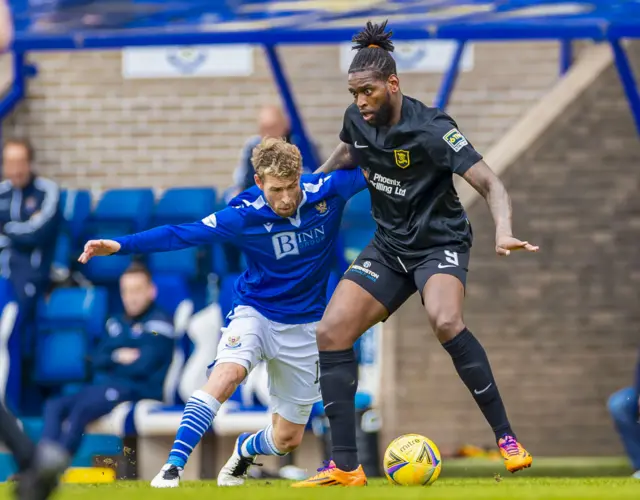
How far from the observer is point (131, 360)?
1016 centimetres

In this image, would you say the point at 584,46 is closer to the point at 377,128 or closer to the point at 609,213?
the point at 609,213

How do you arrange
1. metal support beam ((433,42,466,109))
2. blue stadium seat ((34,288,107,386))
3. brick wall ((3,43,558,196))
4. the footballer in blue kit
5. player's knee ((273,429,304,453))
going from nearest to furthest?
the footballer in blue kit, player's knee ((273,429,304,453)), metal support beam ((433,42,466,109)), blue stadium seat ((34,288,107,386)), brick wall ((3,43,558,196))

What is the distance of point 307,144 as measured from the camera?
10.4 meters

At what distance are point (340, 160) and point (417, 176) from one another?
2.02ft

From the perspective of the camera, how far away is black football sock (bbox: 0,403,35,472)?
465 centimetres

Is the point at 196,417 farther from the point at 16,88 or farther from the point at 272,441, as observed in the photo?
the point at 16,88

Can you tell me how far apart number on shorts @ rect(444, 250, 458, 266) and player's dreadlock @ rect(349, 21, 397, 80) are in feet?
2.87

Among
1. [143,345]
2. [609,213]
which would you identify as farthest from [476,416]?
[143,345]

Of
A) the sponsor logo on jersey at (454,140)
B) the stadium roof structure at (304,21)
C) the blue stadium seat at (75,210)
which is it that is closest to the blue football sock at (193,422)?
the sponsor logo on jersey at (454,140)

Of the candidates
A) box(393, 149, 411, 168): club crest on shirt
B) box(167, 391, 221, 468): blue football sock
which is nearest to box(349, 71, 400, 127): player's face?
box(393, 149, 411, 168): club crest on shirt

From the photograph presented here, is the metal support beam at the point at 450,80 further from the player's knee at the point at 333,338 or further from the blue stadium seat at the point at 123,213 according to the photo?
the player's knee at the point at 333,338

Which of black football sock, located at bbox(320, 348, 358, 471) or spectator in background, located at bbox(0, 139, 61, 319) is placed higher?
spectator in background, located at bbox(0, 139, 61, 319)

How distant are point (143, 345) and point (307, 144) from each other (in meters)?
1.97

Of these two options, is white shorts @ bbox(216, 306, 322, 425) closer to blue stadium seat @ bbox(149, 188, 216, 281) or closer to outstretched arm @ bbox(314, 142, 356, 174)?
outstretched arm @ bbox(314, 142, 356, 174)
